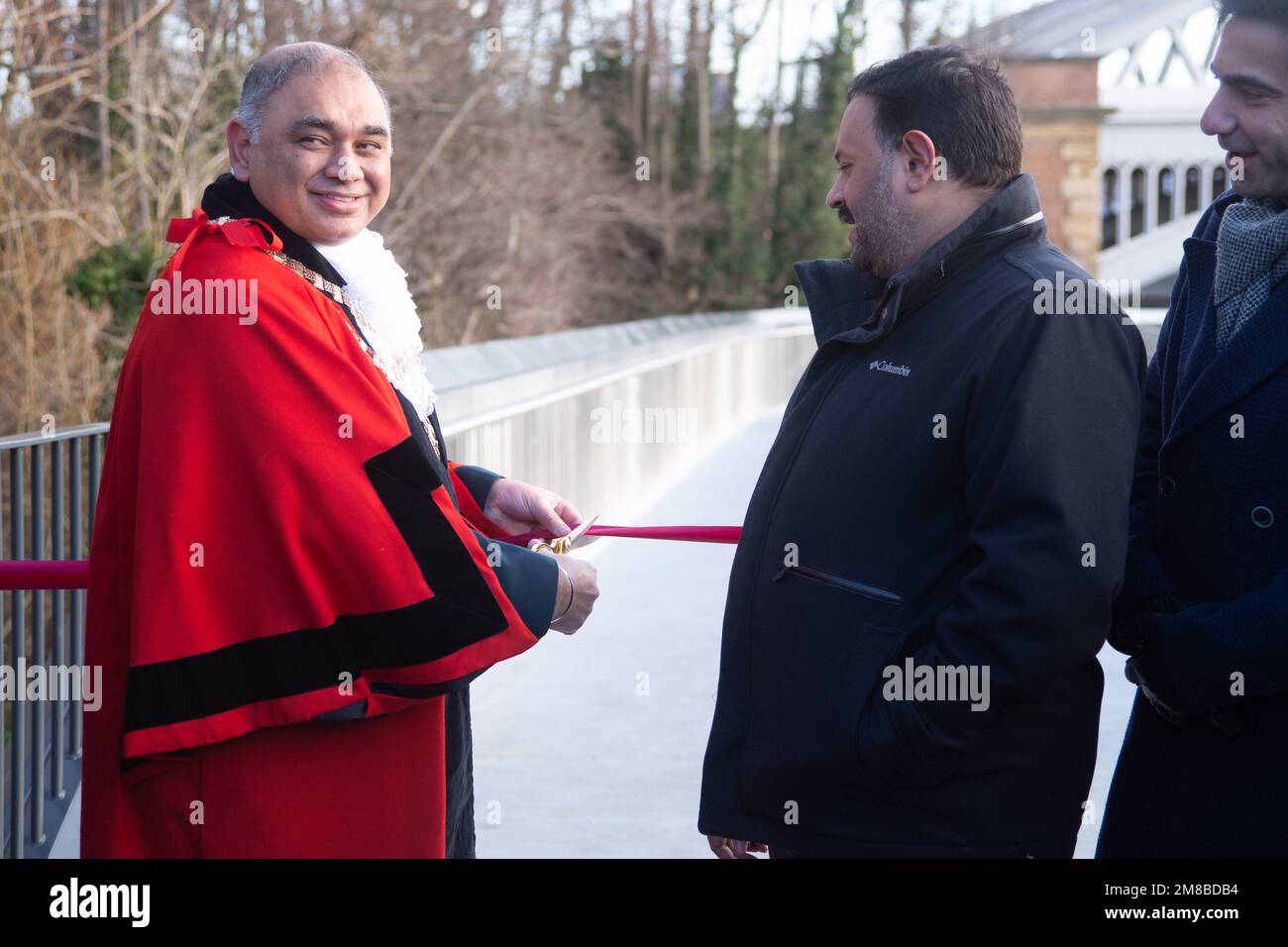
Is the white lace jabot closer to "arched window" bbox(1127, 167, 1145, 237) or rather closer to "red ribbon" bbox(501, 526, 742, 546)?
"red ribbon" bbox(501, 526, 742, 546)

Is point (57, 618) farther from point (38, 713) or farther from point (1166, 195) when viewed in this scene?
point (1166, 195)

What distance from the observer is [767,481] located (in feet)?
8.82

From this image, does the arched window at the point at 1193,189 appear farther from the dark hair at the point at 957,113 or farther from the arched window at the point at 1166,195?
the dark hair at the point at 957,113

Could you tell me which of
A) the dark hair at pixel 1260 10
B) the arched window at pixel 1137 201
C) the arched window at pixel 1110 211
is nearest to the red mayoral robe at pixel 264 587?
the dark hair at pixel 1260 10

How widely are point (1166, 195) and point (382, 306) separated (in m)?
57.8

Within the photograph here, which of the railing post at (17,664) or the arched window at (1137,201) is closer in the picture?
the railing post at (17,664)

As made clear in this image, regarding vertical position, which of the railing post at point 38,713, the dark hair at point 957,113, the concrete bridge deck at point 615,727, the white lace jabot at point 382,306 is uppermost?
the dark hair at point 957,113

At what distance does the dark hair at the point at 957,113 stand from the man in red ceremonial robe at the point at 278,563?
0.95 meters

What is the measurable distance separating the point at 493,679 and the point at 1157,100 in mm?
55094

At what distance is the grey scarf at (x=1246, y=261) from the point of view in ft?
8.48

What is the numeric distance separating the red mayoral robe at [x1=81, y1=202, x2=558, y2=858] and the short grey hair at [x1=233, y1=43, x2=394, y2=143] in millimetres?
208

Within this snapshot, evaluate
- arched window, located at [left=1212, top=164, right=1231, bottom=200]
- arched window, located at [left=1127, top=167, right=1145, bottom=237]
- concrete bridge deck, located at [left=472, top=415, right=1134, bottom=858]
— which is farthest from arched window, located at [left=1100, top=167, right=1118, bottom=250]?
concrete bridge deck, located at [left=472, top=415, right=1134, bottom=858]

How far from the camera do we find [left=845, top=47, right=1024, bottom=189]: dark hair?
8.43 feet

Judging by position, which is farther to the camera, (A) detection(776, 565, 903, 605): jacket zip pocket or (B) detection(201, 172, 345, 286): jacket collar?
(B) detection(201, 172, 345, 286): jacket collar
